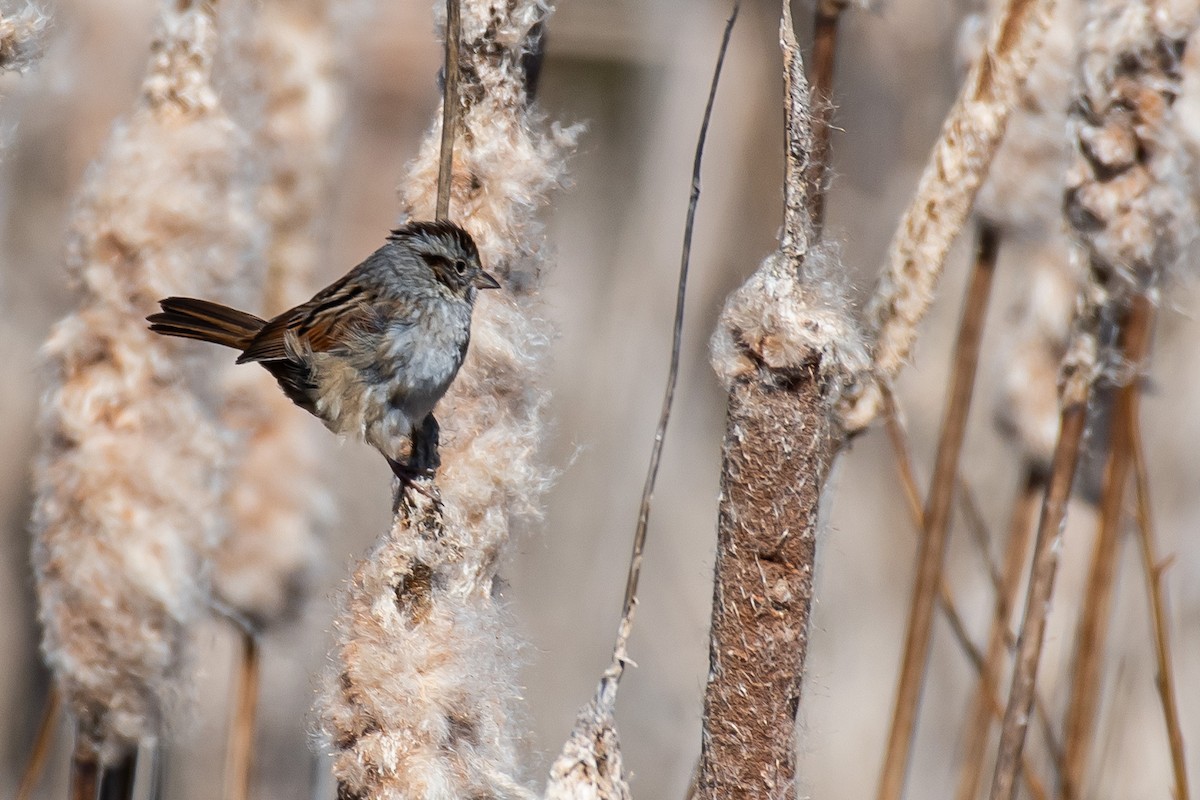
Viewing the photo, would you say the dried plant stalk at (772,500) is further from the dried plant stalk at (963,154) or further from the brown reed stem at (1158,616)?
the brown reed stem at (1158,616)

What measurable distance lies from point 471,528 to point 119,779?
0.54m

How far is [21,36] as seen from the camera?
2.74ft

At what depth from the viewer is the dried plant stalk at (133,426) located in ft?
3.33

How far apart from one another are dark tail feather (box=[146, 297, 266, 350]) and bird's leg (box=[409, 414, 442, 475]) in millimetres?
215

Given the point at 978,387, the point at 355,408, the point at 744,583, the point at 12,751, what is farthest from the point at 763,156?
the point at 12,751

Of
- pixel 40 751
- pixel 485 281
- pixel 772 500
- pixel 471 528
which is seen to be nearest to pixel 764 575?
pixel 772 500

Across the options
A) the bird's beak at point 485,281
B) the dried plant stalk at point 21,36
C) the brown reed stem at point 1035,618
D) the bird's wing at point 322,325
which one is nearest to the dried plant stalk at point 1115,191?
the brown reed stem at point 1035,618

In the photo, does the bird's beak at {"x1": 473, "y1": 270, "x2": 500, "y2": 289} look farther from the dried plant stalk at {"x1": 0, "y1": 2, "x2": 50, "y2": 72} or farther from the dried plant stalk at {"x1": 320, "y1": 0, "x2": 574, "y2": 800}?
the dried plant stalk at {"x1": 0, "y1": 2, "x2": 50, "y2": 72}

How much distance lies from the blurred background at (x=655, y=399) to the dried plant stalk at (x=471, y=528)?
506mm

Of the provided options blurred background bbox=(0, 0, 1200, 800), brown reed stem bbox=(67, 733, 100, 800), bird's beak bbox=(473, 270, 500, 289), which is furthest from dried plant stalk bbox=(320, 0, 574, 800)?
blurred background bbox=(0, 0, 1200, 800)

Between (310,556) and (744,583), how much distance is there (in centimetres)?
73

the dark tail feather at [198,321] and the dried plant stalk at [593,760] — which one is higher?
the dark tail feather at [198,321]

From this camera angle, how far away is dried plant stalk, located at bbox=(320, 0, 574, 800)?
798mm

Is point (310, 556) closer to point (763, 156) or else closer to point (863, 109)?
point (763, 156)
